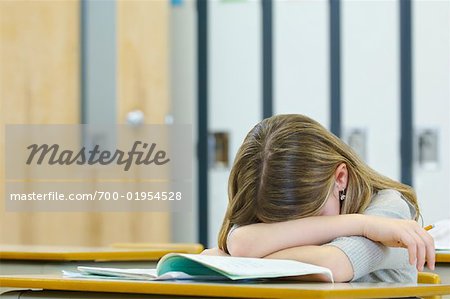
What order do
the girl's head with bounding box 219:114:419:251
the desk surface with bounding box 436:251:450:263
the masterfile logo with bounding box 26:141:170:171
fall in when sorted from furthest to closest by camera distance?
the masterfile logo with bounding box 26:141:170:171
the desk surface with bounding box 436:251:450:263
the girl's head with bounding box 219:114:419:251

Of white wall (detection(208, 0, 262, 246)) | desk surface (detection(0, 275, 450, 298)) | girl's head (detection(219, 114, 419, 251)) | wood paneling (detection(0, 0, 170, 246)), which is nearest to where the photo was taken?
desk surface (detection(0, 275, 450, 298))

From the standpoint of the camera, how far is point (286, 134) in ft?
5.67

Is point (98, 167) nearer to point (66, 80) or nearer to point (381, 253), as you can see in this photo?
point (66, 80)

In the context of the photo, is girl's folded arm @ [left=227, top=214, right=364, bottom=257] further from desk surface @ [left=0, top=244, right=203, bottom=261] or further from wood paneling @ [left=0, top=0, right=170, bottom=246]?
Answer: wood paneling @ [left=0, top=0, right=170, bottom=246]

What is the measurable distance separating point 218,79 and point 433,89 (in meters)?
1.25

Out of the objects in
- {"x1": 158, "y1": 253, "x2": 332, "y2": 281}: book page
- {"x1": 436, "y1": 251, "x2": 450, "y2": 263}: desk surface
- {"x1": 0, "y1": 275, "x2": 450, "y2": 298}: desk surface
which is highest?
{"x1": 158, "y1": 253, "x2": 332, "y2": 281}: book page

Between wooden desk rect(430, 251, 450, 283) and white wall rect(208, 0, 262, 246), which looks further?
white wall rect(208, 0, 262, 246)

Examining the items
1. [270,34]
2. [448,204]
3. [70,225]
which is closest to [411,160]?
[448,204]

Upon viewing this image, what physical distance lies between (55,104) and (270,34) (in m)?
1.27

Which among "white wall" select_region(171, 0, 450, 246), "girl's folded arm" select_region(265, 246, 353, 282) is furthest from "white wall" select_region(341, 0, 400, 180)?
"girl's folded arm" select_region(265, 246, 353, 282)

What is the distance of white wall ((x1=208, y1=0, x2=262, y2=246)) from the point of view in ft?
18.1

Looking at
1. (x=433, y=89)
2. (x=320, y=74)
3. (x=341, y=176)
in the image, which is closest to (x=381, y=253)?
(x=341, y=176)

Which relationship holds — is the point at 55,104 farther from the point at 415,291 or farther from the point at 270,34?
the point at 415,291

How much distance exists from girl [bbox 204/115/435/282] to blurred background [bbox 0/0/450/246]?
3296 millimetres
